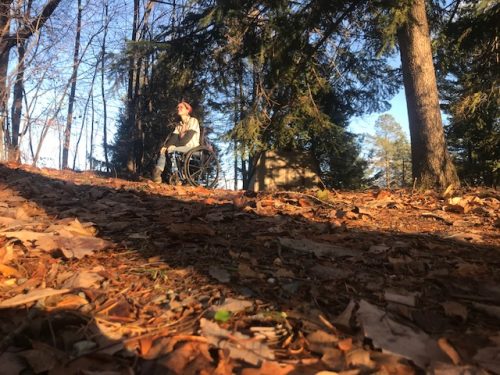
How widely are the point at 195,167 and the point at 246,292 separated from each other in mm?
7436

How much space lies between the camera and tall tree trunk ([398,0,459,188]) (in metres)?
6.96

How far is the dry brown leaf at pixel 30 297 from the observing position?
2264 mm

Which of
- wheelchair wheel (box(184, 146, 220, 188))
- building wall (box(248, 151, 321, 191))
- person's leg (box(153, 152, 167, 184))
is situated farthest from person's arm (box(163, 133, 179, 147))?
building wall (box(248, 151, 321, 191))

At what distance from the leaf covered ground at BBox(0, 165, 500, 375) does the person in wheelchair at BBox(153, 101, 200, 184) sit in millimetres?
5260

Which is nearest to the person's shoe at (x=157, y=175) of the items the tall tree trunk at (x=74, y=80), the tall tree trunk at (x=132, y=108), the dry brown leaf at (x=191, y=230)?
the dry brown leaf at (x=191, y=230)

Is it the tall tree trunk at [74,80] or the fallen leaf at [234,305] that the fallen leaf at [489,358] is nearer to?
the fallen leaf at [234,305]

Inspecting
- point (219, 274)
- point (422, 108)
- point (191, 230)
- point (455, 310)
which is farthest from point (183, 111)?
point (455, 310)

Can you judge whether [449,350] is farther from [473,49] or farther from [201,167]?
[473,49]

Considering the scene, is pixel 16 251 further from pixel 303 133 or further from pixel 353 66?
pixel 353 66

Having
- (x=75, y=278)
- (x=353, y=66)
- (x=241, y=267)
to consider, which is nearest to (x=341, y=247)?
(x=241, y=267)

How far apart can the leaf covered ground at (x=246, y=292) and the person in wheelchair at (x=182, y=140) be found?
5.26 metres

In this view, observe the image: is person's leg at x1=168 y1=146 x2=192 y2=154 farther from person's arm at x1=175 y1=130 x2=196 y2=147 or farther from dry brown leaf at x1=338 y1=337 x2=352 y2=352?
dry brown leaf at x1=338 y1=337 x2=352 y2=352

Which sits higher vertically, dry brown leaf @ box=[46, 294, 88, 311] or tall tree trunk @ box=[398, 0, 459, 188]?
tall tree trunk @ box=[398, 0, 459, 188]

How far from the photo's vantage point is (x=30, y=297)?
2.32 m
